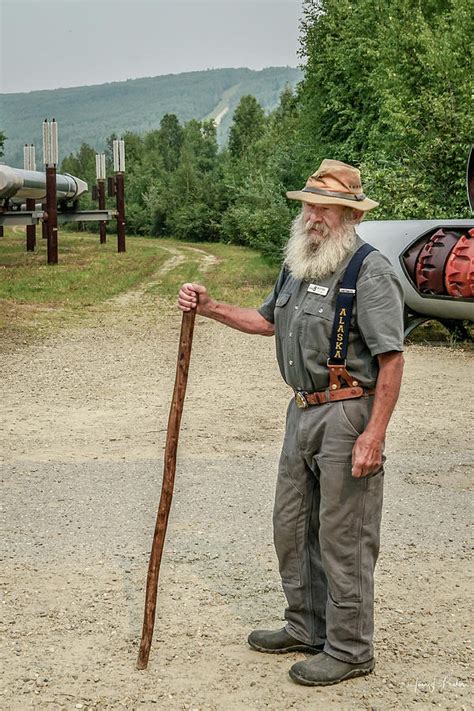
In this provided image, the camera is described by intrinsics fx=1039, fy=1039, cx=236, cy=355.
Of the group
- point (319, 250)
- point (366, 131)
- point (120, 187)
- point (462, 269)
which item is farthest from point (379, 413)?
point (120, 187)

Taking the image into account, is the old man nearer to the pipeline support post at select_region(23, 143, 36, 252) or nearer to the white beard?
the white beard

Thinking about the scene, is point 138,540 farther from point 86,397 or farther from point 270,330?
point 86,397

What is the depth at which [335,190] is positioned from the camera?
4.22m

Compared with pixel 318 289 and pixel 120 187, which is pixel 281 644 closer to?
pixel 318 289

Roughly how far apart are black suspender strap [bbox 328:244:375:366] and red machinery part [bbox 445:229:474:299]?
8.20 meters

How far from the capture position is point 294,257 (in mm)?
4328

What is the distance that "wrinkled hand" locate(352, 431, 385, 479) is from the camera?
4094 mm

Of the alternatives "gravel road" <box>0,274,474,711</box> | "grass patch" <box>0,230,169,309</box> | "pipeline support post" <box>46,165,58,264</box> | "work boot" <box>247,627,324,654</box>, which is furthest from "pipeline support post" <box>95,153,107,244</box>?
"work boot" <box>247,627,324,654</box>

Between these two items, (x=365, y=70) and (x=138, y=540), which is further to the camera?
(x=365, y=70)

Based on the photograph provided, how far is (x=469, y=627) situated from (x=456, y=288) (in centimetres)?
785

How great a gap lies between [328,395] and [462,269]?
8301mm

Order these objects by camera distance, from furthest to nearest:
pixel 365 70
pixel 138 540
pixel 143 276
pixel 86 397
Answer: pixel 365 70 → pixel 143 276 → pixel 86 397 → pixel 138 540

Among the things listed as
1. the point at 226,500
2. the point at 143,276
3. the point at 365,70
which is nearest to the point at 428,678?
the point at 226,500

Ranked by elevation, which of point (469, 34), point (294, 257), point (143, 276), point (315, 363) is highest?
point (469, 34)
